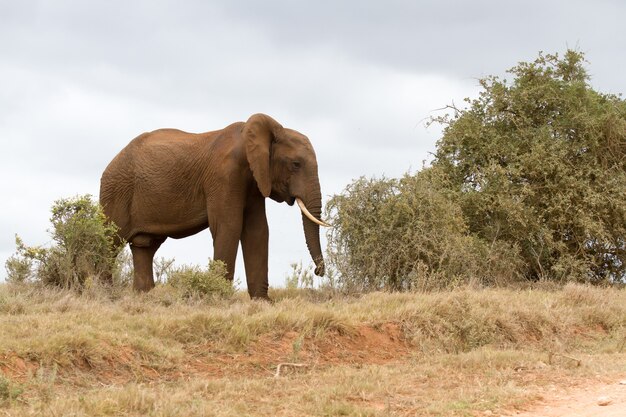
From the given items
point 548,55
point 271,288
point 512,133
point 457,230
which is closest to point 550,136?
point 512,133

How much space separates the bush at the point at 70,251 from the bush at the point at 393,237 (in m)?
4.50

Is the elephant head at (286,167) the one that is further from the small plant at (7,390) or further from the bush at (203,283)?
the small plant at (7,390)

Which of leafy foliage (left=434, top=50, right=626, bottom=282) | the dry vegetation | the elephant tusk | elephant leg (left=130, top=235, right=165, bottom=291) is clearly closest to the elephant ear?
the elephant tusk

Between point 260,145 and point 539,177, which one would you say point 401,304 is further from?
point 539,177

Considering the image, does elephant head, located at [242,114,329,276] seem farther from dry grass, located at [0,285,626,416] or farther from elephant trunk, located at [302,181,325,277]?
dry grass, located at [0,285,626,416]

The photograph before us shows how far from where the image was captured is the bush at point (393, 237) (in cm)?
1730

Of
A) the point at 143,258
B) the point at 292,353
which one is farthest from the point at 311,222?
the point at 292,353

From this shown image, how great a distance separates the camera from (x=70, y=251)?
15.8 m

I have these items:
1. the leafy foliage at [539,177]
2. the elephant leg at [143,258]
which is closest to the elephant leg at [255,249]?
the elephant leg at [143,258]

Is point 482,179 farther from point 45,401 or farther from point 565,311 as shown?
point 45,401

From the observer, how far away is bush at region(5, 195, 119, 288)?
51.9 ft

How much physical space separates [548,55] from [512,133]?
256cm

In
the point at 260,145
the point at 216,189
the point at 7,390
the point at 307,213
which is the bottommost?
the point at 7,390

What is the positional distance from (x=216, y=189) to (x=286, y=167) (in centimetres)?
127
